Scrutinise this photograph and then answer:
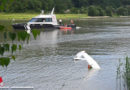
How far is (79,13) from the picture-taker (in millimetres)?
121875

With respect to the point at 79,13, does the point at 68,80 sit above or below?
above

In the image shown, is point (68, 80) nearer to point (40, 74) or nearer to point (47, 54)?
point (40, 74)

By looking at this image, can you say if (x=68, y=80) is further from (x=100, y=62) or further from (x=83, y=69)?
(x=100, y=62)

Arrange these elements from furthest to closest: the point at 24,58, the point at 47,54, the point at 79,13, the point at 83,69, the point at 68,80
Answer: the point at 79,13
the point at 47,54
the point at 24,58
the point at 83,69
the point at 68,80

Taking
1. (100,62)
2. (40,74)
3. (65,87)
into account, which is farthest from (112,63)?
(65,87)

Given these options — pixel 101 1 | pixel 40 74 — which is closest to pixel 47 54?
pixel 40 74

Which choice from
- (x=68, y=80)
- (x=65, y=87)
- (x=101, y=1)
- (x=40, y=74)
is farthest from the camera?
(x=101, y=1)

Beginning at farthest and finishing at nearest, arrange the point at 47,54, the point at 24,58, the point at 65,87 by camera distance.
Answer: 1. the point at 47,54
2. the point at 24,58
3. the point at 65,87

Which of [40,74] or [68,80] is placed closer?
[68,80]

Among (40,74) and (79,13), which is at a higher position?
(40,74)

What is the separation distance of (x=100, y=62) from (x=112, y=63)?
0.72 metres

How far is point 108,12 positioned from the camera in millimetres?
127312

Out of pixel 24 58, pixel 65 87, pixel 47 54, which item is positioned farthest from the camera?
pixel 47 54

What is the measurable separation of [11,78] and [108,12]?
11561 centimetres
